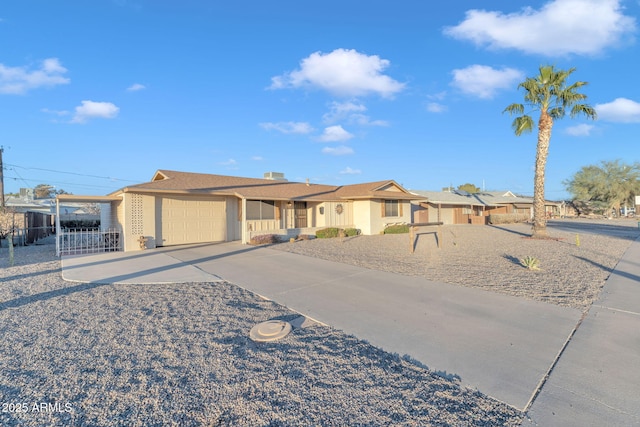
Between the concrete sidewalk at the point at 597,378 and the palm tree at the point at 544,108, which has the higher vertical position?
the palm tree at the point at 544,108

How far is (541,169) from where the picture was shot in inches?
629

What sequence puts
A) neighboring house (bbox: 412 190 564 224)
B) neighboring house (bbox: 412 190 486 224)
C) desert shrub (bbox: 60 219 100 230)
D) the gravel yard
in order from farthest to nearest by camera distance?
neighboring house (bbox: 412 190 564 224), neighboring house (bbox: 412 190 486 224), desert shrub (bbox: 60 219 100 230), the gravel yard

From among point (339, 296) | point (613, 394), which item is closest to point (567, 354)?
point (613, 394)

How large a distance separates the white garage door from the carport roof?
758 millimetres

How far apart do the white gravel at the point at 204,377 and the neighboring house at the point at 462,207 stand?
2129 cm

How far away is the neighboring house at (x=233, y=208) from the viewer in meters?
13.5

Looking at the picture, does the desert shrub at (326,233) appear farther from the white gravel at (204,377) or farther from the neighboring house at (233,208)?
the white gravel at (204,377)

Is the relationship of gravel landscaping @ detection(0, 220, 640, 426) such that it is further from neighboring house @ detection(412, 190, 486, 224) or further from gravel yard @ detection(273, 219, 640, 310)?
neighboring house @ detection(412, 190, 486, 224)

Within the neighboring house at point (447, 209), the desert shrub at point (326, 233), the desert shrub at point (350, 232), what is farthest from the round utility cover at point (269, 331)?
the neighboring house at point (447, 209)

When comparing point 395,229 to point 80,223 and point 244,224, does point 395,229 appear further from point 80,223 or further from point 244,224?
point 80,223

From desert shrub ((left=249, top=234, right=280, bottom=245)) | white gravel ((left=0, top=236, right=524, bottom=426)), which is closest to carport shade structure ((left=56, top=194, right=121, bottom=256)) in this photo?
desert shrub ((left=249, top=234, right=280, bottom=245))

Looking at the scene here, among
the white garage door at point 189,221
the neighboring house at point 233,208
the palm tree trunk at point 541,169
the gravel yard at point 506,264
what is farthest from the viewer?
the palm tree trunk at point 541,169

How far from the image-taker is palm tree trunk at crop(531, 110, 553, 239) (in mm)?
15547

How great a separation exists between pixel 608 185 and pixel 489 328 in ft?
169
